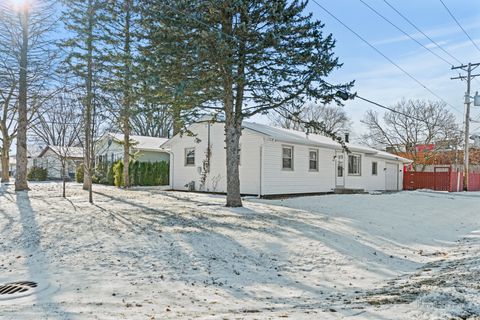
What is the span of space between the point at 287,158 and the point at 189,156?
215 inches

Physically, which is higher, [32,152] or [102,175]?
[32,152]

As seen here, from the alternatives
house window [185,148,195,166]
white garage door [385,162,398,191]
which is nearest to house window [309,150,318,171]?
house window [185,148,195,166]

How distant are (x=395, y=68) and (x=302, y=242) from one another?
41.3 ft

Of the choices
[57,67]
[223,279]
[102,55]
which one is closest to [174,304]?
[223,279]

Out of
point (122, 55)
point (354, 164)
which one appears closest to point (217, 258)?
point (122, 55)

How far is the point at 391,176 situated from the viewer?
2695 centimetres

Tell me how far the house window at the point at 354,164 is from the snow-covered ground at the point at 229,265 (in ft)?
37.4

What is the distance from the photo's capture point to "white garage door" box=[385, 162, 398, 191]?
26233mm

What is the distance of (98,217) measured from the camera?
847cm

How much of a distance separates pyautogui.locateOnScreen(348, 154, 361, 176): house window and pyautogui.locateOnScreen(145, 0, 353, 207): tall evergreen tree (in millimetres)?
11298

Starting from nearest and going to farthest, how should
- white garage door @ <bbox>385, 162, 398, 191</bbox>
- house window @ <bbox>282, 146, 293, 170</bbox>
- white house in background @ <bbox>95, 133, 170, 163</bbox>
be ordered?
1. house window @ <bbox>282, 146, 293, 170</bbox>
2. white house in background @ <bbox>95, 133, 170, 163</bbox>
3. white garage door @ <bbox>385, 162, 398, 191</bbox>

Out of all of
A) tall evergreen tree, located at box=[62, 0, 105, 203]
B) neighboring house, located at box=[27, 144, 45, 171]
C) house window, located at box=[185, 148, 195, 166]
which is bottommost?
house window, located at box=[185, 148, 195, 166]

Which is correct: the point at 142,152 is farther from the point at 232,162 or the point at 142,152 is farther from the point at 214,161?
the point at 232,162

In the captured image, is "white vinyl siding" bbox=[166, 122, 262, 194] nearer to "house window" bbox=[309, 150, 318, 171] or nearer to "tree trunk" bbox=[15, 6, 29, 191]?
"house window" bbox=[309, 150, 318, 171]
